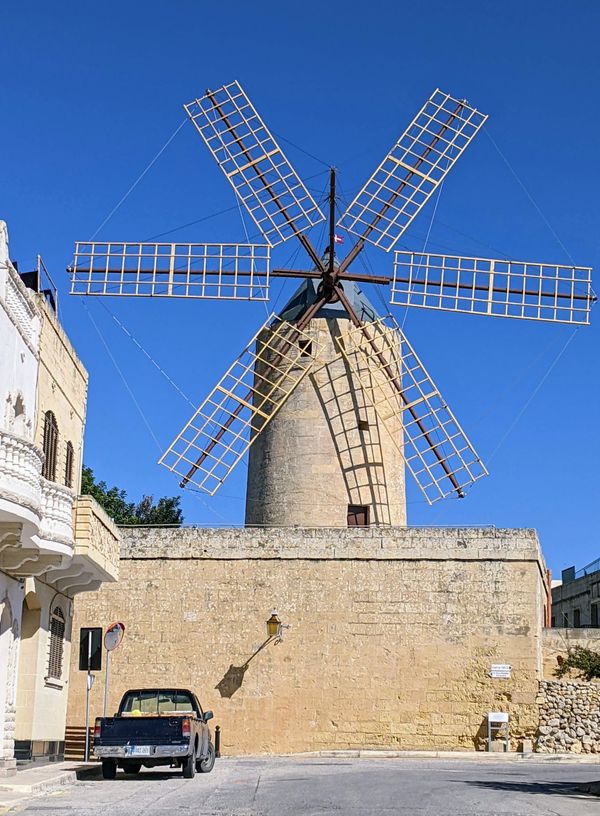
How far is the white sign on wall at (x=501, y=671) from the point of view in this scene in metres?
23.9

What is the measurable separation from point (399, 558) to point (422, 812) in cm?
1367

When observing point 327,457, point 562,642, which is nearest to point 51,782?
point 327,457

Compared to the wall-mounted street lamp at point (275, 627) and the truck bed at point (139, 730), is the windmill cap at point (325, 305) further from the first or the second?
the truck bed at point (139, 730)

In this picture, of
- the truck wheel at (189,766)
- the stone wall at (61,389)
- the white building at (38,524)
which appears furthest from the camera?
the stone wall at (61,389)

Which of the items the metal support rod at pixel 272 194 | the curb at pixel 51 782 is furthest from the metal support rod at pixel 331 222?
the curb at pixel 51 782

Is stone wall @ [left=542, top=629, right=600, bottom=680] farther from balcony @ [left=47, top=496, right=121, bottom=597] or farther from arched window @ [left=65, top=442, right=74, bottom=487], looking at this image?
arched window @ [left=65, top=442, right=74, bottom=487]

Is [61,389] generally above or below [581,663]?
above

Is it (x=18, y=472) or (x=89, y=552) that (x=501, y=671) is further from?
(x=18, y=472)

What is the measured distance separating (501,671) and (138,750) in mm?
10262

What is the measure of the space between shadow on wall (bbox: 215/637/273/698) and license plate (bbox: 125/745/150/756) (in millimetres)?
8365

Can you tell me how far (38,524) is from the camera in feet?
49.5

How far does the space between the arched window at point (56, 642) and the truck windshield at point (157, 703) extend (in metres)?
2.83

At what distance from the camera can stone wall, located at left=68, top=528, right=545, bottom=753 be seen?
939 inches

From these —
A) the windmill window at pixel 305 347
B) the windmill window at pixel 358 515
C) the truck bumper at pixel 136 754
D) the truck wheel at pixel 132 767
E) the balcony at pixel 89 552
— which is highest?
the windmill window at pixel 305 347
